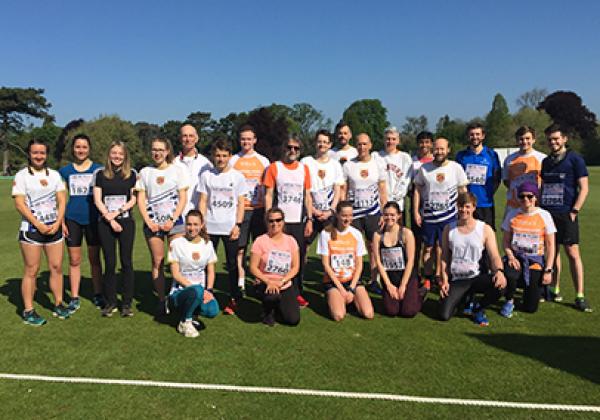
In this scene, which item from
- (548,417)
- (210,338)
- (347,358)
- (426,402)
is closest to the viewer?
(548,417)

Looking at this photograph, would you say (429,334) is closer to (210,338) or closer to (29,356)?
(210,338)

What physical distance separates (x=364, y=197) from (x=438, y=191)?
924 mm

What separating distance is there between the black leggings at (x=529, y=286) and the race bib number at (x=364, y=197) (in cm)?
178

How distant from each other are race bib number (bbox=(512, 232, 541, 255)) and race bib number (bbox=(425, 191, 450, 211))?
890 mm

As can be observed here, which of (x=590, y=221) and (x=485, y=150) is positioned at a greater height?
(x=485, y=150)

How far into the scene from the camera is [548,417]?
9.78 feet

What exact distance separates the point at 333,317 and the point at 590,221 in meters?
10.6

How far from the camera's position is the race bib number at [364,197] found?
5.84m

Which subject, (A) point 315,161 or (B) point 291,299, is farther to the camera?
(A) point 315,161

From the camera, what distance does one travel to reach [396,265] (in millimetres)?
5258

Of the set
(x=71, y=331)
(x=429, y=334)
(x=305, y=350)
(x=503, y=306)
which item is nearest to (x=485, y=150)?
(x=503, y=306)

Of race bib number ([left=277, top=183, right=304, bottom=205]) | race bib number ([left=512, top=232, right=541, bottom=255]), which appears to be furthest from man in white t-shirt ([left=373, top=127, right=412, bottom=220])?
race bib number ([left=512, top=232, right=541, bottom=255])

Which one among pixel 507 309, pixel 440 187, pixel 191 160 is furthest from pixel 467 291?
pixel 191 160

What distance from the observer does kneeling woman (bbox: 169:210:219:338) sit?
4.62 meters
